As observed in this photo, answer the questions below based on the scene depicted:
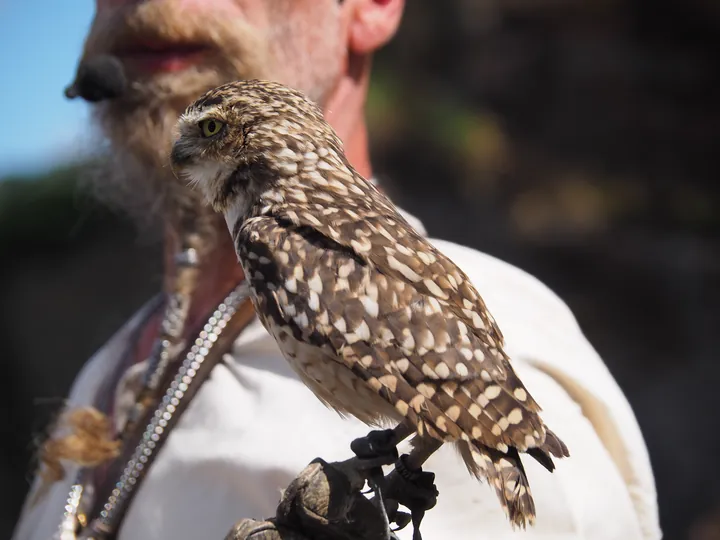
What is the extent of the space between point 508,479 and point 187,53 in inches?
58.5

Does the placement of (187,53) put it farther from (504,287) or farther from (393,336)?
(393,336)

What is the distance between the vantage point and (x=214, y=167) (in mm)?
1635

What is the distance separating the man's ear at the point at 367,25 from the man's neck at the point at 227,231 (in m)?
0.07

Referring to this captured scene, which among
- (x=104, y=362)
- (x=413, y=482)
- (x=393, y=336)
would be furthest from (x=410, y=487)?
(x=104, y=362)

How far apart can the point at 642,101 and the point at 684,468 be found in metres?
4.52

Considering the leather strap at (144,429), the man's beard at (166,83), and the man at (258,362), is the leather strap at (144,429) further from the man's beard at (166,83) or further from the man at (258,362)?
the man's beard at (166,83)

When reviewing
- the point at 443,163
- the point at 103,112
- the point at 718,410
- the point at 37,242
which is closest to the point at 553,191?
the point at 443,163

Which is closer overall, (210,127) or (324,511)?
(324,511)

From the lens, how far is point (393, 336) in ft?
4.62

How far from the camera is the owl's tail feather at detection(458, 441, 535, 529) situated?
4.41 feet

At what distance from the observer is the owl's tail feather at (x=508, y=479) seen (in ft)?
4.41

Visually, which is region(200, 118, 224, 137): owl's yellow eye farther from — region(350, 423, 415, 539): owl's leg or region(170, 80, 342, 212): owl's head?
region(350, 423, 415, 539): owl's leg

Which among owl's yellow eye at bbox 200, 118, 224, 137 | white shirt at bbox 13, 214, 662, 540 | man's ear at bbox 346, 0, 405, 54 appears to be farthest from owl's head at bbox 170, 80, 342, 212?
man's ear at bbox 346, 0, 405, 54

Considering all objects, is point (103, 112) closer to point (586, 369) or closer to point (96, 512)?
point (96, 512)
